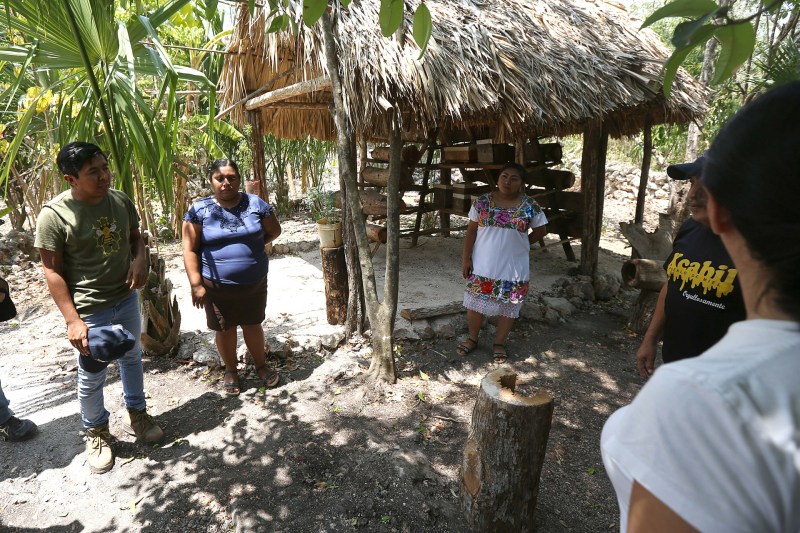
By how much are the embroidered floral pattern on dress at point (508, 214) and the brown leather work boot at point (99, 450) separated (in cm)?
282

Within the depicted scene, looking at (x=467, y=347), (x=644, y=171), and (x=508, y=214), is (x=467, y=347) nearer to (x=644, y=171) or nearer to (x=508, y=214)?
(x=508, y=214)

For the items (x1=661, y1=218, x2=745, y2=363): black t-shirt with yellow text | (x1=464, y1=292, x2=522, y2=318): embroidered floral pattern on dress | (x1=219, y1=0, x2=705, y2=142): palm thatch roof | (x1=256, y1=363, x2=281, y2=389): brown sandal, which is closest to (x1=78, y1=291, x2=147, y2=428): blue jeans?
(x1=256, y1=363, x2=281, y2=389): brown sandal

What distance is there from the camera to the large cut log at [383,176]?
5.68 metres

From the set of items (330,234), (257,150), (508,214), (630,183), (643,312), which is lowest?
(643,312)

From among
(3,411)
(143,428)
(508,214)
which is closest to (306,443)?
(143,428)

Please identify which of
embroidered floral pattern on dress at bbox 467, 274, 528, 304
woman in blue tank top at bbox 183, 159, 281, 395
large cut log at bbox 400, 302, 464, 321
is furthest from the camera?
large cut log at bbox 400, 302, 464, 321

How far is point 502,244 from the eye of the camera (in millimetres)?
3494

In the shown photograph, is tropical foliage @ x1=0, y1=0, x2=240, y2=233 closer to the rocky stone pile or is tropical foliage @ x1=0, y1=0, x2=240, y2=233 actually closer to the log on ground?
the log on ground

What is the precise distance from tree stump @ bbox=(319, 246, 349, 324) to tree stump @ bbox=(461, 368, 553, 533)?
7.46ft

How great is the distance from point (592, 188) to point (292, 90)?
3.60 m

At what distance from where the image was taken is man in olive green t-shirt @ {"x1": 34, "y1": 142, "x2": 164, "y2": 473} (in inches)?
87.7

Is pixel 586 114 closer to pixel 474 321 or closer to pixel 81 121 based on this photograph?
pixel 474 321

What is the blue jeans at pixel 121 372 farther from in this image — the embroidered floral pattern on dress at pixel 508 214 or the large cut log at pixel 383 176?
the large cut log at pixel 383 176

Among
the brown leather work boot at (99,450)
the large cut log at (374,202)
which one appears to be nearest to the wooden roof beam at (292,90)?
the large cut log at (374,202)
